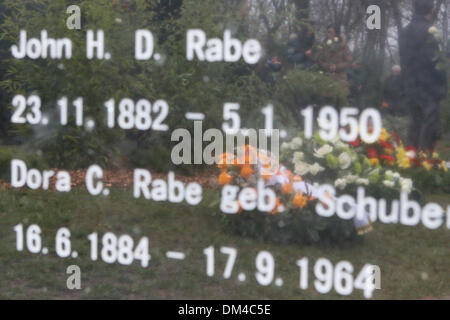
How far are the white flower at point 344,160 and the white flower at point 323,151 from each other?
→ 0.06 m

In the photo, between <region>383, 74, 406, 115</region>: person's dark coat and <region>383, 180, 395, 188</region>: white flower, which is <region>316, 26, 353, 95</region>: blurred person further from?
<region>383, 180, 395, 188</region>: white flower

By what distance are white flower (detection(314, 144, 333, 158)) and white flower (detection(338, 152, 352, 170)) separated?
0.06 metres

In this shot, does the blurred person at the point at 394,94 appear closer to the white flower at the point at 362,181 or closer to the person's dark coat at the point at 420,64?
the person's dark coat at the point at 420,64

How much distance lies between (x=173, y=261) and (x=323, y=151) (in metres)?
0.91

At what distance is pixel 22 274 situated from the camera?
3494 mm

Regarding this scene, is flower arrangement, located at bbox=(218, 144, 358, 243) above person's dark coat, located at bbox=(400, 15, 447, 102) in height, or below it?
below

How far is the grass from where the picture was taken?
296 cm

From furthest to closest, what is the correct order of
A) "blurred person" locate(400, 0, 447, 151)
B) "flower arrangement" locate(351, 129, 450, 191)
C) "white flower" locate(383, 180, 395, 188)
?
1. "white flower" locate(383, 180, 395, 188)
2. "flower arrangement" locate(351, 129, 450, 191)
3. "blurred person" locate(400, 0, 447, 151)

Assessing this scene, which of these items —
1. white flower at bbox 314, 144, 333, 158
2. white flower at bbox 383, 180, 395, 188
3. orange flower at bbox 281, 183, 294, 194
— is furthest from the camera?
orange flower at bbox 281, 183, 294, 194

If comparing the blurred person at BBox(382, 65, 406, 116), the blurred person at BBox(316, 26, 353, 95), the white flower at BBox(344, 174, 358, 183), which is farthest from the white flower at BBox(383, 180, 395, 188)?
the blurred person at BBox(316, 26, 353, 95)

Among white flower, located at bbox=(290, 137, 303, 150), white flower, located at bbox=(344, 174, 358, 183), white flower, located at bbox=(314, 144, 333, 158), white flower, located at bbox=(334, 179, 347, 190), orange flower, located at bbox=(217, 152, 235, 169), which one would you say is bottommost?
white flower, located at bbox=(334, 179, 347, 190)

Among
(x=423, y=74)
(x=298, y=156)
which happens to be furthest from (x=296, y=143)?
(x=423, y=74)

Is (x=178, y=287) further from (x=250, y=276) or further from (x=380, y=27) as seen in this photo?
(x=380, y=27)

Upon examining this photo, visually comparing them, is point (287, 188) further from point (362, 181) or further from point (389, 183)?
point (389, 183)
